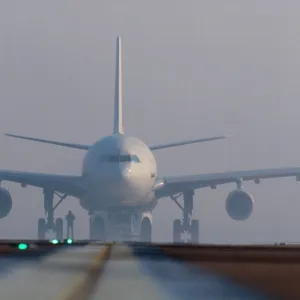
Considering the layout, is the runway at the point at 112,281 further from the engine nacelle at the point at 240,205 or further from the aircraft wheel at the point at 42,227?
the aircraft wheel at the point at 42,227

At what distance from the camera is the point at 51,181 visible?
→ 53781 mm

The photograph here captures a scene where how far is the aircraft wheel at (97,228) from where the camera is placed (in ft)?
164

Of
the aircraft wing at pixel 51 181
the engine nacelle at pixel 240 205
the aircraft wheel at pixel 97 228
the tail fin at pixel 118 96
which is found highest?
the tail fin at pixel 118 96

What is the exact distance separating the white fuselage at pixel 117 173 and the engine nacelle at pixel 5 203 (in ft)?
13.6

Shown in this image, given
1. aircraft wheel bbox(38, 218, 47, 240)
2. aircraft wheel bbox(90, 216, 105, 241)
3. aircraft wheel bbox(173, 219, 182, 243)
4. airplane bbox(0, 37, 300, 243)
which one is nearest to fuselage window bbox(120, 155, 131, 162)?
airplane bbox(0, 37, 300, 243)

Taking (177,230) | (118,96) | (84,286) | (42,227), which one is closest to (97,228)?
(42,227)

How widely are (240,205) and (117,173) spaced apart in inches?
270

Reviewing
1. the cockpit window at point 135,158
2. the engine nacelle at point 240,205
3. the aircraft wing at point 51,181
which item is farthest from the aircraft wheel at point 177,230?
the cockpit window at point 135,158

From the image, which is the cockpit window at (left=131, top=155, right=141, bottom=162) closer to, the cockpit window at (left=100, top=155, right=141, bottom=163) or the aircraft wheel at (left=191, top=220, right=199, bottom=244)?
the cockpit window at (left=100, top=155, right=141, bottom=163)

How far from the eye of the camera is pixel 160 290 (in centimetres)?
1055

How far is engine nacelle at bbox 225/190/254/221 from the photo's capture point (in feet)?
169

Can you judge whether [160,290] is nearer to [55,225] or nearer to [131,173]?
[131,173]

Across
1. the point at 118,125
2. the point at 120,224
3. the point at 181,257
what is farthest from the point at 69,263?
the point at 118,125

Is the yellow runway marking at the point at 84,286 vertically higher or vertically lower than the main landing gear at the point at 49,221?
lower
